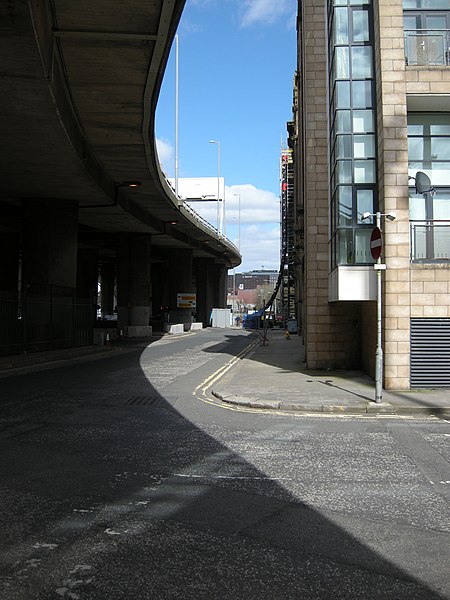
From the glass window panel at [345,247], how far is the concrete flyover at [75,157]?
19.8ft

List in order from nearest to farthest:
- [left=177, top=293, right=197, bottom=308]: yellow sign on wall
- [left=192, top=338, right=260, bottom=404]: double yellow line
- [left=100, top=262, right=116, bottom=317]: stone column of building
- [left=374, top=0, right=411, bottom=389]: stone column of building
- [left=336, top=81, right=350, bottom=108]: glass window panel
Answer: [left=374, top=0, right=411, bottom=389]: stone column of building < [left=192, top=338, right=260, bottom=404]: double yellow line < [left=336, top=81, right=350, bottom=108]: glass window panel < [left=177, top=293, right=197, bottom=308]: yellow sign on wall < [left=100, top=262, right=116, bottom=317]: stone column of building

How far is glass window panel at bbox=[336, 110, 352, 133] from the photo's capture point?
1507cm

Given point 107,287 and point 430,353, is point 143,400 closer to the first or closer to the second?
point 430,353

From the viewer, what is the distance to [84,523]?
16.5 ft

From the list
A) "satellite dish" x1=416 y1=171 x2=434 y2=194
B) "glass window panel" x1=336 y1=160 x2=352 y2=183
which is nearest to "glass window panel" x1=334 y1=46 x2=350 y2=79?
"glass window panel" x1=336 y1=160 x2=352 y2=183

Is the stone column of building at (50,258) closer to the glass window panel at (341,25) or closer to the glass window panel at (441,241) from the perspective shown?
the glass window panel at (341,25)

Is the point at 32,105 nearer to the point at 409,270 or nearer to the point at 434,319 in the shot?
the point at 409,270

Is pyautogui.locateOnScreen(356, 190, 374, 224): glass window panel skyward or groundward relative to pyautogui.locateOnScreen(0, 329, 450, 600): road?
skyward

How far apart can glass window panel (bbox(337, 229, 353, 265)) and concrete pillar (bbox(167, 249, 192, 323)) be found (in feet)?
143

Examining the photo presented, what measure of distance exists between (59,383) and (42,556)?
40.1 ft

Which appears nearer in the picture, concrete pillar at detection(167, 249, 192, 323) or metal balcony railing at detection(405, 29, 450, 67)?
metal balcony railing at detection(405, 29, 450, 67)

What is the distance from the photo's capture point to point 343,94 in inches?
599

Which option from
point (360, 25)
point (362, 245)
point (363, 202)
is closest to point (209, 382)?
point (362, 245)

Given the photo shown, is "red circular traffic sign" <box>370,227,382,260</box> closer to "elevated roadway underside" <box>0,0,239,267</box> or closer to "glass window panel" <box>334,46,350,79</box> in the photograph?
"elevated roadway underside" <box>0,0,239,267</box>
